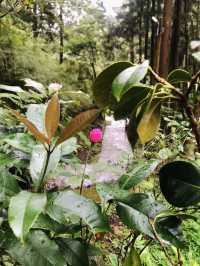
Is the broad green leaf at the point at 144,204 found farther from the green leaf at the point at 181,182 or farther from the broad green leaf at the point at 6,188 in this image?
the broad green leaf at the point at 6,188

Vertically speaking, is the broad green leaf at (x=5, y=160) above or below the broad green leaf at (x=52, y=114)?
below

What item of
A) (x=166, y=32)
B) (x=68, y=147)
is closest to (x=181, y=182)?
(x=68, y=147)

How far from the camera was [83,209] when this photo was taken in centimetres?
64

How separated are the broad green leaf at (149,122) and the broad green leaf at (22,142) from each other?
0.27 m

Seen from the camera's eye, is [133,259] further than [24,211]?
Yes

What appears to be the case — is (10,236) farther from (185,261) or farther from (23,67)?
(23,67)

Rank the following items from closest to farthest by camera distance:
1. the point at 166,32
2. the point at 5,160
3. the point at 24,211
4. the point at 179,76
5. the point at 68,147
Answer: the point at 24,211
the point at 179,76
the point at 5,160
the point at 68,147
the point at 166,32

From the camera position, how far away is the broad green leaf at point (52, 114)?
1.91 feet

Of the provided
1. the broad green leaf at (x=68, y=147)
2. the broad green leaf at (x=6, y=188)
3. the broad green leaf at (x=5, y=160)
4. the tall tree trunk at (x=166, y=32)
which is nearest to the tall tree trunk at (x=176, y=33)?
the tall tree trunk at (x=166, y=32)

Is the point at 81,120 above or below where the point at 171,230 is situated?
above

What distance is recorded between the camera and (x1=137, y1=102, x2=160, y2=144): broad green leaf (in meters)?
0.63

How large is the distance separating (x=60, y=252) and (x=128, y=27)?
18904mm

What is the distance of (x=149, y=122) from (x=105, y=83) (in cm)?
9

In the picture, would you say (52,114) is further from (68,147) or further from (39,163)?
(68,147)
